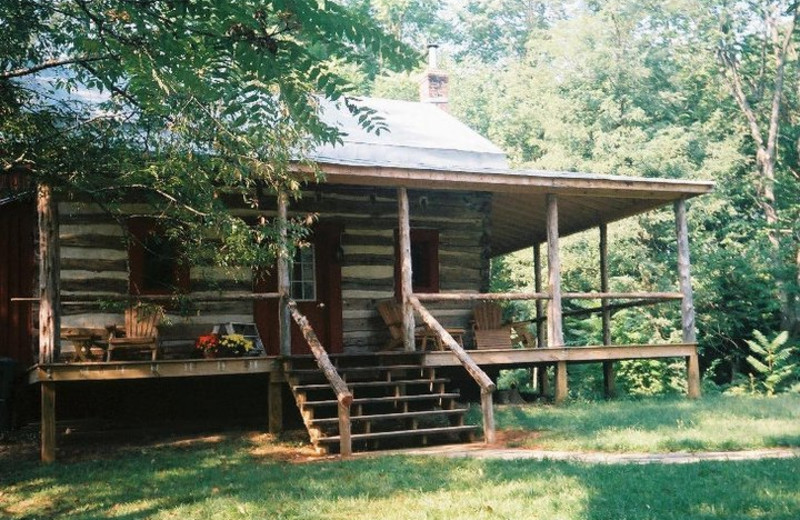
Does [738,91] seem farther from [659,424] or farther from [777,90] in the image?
[659,424]

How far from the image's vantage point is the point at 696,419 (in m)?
9.93

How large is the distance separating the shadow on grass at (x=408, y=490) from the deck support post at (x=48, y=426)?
2.44ft

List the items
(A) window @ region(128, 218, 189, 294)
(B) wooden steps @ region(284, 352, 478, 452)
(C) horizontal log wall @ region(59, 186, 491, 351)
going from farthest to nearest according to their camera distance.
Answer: (A) window @ region(128, 218, 189, 294) < (C) horizontal log wall @ region(59, 186, 491, 351) < (B) wooden steps @ region(284, 352, 478, 452)

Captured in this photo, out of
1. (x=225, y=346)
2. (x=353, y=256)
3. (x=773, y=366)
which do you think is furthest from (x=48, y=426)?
(x=773, y=366)

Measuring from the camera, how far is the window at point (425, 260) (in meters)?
14.4

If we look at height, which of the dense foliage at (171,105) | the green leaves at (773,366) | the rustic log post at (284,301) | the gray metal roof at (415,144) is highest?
the gray metal roof at (415,144)

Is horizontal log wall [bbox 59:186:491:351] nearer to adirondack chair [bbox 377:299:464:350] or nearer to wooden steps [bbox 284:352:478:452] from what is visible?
adirondack chair [bbox 377:299:464:350]

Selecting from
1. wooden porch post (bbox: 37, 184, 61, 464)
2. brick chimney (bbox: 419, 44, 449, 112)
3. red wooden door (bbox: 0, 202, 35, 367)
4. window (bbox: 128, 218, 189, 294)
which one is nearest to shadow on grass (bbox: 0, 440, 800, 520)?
wooden porch post (bbox: 37, 184, 61, 464)

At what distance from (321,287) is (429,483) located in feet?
23.5

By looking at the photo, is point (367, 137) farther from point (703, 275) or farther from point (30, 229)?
point (703, 275)

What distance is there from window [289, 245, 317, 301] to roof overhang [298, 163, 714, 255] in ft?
7.55

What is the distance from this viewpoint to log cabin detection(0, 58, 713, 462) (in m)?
9.85

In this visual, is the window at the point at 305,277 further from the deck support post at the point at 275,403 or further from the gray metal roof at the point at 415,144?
the deck support post at the point at 275,403

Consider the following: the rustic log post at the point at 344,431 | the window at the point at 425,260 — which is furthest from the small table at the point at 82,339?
the window at the point at 425,260
